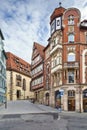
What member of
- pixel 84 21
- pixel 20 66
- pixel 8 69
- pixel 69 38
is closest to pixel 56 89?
pixel 69 38

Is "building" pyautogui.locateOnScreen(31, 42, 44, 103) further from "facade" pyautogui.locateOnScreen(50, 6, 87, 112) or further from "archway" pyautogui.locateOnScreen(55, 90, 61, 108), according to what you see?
"facade" pyautogui.locateOnScreen(50, 6, 87, 112)

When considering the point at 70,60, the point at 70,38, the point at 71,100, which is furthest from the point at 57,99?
the point at 70,38

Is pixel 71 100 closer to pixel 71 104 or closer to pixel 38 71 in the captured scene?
pixel 71 104

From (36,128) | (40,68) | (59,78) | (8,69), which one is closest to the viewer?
(36,128)

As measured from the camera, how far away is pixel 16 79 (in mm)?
96062

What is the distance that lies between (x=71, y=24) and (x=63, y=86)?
12098 mm

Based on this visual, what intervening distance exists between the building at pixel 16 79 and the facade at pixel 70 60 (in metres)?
41.2

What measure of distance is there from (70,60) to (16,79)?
49.7 m

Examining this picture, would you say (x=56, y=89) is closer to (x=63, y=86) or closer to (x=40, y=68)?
(x=63, y=86)

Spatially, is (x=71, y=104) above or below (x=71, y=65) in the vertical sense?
below

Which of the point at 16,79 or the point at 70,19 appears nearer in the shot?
the point at 70,19

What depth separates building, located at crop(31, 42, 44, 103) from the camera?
218 ft

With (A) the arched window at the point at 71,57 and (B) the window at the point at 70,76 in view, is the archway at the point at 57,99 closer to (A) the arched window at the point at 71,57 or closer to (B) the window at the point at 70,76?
(B) the window at the point at 70,76

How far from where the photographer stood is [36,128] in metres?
20.6
